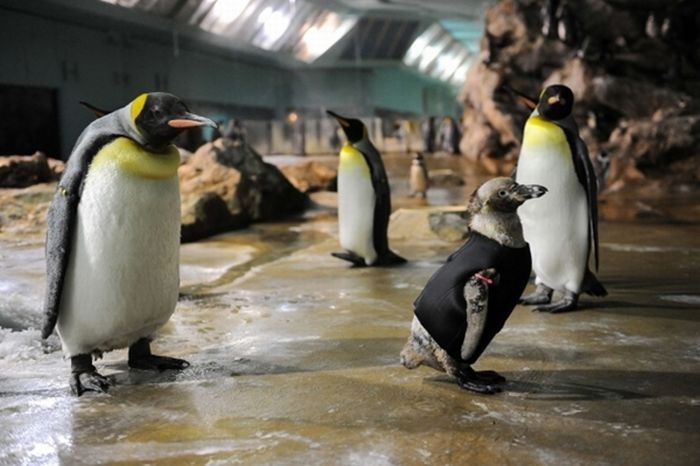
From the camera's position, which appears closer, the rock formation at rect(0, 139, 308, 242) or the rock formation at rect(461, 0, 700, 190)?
the rock formation at rect(0, 139, 308, 242)

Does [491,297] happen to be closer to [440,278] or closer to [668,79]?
[440,278]

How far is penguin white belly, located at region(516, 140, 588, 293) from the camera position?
448 centimetres

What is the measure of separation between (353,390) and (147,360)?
99cm

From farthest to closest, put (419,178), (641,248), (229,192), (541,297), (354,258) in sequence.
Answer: (419,178) → (229,192) → (641,248) → (354,258) → (541,297)

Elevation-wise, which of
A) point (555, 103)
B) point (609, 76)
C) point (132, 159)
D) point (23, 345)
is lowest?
point (23, 345)

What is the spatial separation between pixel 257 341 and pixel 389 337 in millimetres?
683

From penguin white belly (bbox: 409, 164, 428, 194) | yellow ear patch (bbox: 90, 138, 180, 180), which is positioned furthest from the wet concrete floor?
penguin white belly (bbox: 409, 164, 428, 194)

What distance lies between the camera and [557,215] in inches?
179

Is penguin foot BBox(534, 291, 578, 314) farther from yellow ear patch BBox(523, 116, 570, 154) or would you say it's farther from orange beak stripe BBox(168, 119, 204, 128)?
orange beak stripe BBox(168, 119, 204, 128)

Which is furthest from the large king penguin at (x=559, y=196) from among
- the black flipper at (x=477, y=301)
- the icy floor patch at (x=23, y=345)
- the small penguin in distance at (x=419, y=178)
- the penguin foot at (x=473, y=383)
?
the small penguin in distance at (x=419, y=178)

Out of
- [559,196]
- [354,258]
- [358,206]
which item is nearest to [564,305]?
[559,196]

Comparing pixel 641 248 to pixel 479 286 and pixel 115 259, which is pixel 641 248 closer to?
pixel 479 286

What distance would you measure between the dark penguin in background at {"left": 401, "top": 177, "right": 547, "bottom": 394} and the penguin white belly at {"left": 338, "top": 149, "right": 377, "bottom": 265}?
11.1ft

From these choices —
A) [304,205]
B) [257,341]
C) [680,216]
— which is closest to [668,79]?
[680,216]
